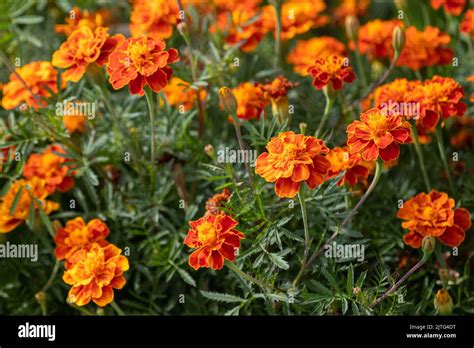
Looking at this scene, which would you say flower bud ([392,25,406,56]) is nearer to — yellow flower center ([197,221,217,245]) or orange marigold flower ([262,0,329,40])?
orange marigold flower ([262,0,329,40])

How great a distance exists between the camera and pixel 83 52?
4.42 feet

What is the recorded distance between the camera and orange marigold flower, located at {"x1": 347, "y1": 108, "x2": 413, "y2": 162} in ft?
3.74

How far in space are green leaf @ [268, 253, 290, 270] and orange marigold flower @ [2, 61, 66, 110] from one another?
1.89 ft

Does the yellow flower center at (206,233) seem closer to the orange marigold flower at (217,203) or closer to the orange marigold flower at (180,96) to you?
the orange marigold flower at (217,203)

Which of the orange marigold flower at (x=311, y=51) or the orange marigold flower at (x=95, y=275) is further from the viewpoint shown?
the orange marigold flower at (x=311, y=51)

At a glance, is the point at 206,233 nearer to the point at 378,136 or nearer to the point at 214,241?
the point at 214,241

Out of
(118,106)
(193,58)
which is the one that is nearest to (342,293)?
(193,58)

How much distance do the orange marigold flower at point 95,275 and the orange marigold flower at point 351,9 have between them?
1151mm

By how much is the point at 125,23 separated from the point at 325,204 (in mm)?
1249

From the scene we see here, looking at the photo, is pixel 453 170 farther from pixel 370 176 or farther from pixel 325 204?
pixel 325 204

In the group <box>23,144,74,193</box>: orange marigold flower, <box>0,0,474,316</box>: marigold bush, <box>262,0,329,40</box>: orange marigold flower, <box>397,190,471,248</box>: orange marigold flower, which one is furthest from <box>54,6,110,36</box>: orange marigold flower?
<box>397,190,471,248</box>: orange marigold flower

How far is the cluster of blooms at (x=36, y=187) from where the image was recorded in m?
1.41

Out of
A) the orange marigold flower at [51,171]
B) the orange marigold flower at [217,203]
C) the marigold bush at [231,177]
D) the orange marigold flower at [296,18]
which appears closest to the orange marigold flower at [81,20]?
the marigold bush at [231,177]

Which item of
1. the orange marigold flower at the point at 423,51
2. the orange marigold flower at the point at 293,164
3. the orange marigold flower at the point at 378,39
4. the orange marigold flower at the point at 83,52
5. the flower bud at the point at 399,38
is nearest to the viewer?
the orange marigold flower at the point at 293,164
